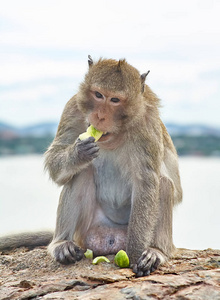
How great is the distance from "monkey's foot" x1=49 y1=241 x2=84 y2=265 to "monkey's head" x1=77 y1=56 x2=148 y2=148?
143 cm

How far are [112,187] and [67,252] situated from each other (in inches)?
40.1

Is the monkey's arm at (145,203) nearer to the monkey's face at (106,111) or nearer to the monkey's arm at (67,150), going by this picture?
the monkey's face at (106,111)

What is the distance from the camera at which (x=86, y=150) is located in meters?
6.21

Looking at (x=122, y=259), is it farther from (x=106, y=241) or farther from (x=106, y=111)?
(x=106, y=111)

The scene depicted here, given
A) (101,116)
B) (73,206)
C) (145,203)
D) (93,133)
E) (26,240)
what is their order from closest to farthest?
1. (101,116)
2. (93,133)
3. (145,203)
4. (73,206)
5. (26,240)

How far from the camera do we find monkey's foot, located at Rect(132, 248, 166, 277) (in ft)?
20.1

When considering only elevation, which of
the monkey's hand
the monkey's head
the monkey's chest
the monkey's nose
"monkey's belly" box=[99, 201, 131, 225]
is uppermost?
the monkey's head

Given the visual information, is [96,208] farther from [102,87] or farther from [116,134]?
[102,87]

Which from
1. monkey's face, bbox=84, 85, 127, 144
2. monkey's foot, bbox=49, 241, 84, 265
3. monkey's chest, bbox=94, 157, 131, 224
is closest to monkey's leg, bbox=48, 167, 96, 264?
monkey's foot, bbox=49, 241, 84, 265

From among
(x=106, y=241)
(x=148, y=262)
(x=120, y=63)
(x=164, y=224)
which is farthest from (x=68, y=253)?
(x=120, y=63)

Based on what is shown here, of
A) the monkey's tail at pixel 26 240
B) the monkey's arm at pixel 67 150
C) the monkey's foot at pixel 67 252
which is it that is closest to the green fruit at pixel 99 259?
the monkey's foot at pixel 67 252

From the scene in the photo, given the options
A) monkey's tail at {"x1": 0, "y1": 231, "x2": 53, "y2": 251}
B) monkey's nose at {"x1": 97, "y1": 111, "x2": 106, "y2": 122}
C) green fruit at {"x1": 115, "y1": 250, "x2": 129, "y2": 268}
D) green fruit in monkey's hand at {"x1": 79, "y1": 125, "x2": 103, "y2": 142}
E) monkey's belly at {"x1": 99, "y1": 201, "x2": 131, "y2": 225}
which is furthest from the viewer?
monkey's tail at {"x1": 0, "y1": 231, "x2": 53, "y2": 251}

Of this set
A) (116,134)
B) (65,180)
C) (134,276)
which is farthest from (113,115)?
(134,276)

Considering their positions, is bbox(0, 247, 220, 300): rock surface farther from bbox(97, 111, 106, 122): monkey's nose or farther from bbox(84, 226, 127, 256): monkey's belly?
bbox(97, 111, 106, 122): monkey's nose
